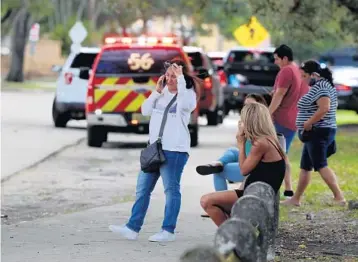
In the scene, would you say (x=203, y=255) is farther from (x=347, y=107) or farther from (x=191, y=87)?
(x=347, y=107)

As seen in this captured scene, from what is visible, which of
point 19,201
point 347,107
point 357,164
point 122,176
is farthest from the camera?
point 347,107

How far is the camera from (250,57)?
34938 millimetres

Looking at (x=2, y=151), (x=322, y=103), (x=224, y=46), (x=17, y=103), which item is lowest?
(x=224, y=46)

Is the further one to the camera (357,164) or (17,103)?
(17,103)

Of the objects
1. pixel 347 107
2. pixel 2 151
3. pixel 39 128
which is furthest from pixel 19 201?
pixel 347 107

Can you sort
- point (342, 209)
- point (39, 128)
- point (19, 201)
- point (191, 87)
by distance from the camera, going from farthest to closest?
point (39, 128) → point (19, 201) → point (342, 209) → point (191, 87)

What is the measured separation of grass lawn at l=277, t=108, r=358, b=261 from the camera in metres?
10.5

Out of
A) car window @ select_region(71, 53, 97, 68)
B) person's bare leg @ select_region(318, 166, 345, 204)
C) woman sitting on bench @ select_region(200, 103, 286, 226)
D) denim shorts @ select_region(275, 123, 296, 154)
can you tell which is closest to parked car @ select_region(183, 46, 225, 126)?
car window @ select_region(71, 53, 97, 68)

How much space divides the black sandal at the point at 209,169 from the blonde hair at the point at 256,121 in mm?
1149

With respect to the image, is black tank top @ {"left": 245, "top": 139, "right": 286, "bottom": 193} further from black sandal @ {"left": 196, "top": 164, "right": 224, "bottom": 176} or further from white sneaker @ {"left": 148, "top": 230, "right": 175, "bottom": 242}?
white sneaker @ {"left": 148, "top": 230, "right": 175, "bottom": 242}

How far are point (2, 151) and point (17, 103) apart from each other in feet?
63.3

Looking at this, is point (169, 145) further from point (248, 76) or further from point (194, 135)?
point (248, 76)

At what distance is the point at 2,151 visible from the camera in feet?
68.8

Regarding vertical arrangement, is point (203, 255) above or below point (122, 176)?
above
